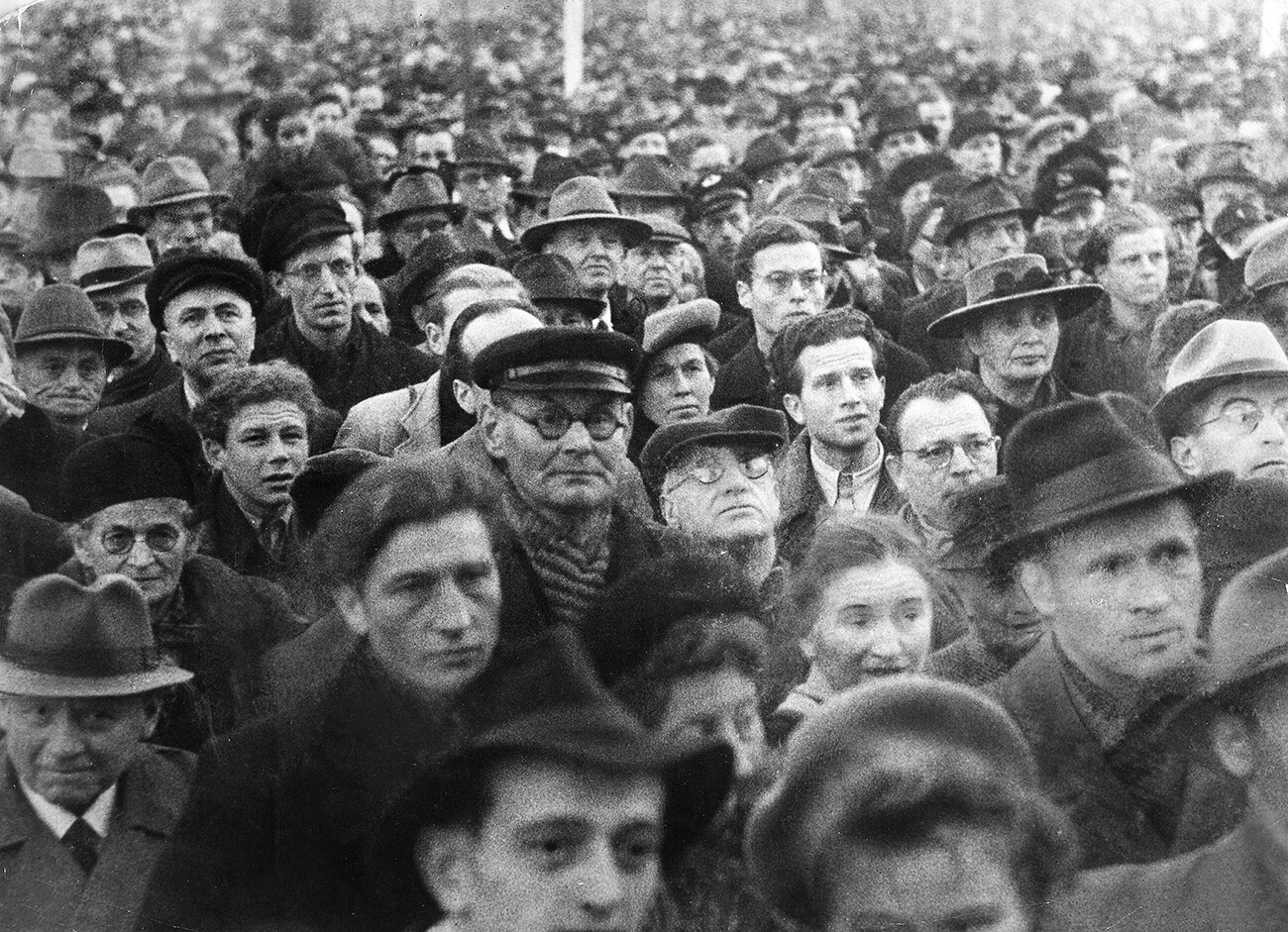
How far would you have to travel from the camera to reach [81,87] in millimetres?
5238

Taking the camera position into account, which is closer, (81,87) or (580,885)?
(580,885)

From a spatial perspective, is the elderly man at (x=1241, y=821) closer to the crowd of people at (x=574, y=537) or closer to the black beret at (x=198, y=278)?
the crowd of people at (x=574, y=537)

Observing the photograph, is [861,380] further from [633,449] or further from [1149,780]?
[1149,780]

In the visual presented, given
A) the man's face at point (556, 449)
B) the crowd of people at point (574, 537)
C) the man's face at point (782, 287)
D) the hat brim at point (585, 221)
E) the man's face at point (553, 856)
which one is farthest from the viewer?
the hat brim at point (585, 221)

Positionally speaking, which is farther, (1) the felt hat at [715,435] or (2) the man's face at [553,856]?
(1) the felt hat at [715,435]

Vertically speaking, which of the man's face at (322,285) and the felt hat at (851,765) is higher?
the man's face at (322,285)

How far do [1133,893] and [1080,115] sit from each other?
258 centimetres

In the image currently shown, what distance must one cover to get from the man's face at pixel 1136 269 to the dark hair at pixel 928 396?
1.95ft

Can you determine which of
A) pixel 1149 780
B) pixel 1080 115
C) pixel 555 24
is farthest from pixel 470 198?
pixel 1149 780

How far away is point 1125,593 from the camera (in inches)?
190

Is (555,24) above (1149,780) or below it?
above

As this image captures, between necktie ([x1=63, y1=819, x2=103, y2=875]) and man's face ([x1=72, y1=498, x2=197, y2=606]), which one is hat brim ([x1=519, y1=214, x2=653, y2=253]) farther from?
necktie ([x1=63, y1=819, x2=103, y2=875])

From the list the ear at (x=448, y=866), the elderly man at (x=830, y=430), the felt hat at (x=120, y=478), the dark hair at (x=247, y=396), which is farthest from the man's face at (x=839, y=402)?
the felt hat at (x=120, y=478)

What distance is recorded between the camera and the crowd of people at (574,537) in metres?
4.62
